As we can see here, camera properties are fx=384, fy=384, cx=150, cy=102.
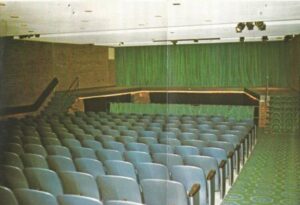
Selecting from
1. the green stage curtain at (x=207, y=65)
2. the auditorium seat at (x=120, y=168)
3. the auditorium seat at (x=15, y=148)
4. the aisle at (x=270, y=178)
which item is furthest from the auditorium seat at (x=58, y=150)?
the green stage curtain at (x=207, y=65)

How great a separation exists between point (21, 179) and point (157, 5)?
4396 millimetres

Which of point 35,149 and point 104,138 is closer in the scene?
point 35,149

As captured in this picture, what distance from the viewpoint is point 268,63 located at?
22188mm

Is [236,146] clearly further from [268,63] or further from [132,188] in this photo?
[268,63]

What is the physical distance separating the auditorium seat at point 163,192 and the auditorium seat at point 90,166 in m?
1.27

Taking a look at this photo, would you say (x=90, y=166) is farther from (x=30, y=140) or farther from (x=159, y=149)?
(x=30, y=140)

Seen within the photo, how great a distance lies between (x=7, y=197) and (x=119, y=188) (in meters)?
1.28

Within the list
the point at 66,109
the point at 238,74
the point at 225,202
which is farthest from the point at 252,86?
the point at 225,202

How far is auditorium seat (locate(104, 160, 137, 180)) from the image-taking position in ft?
18.0

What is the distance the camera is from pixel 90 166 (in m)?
5.85

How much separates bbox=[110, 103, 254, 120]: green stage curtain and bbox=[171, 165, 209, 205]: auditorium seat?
8.51m

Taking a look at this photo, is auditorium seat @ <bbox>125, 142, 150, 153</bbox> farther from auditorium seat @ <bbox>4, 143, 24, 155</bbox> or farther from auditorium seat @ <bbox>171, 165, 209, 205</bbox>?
auditorium seat @ <bbox>4, 143, 24, 155</bbox>

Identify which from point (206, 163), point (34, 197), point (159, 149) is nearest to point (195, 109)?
point (159, 149)

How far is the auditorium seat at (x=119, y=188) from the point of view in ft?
14.9
